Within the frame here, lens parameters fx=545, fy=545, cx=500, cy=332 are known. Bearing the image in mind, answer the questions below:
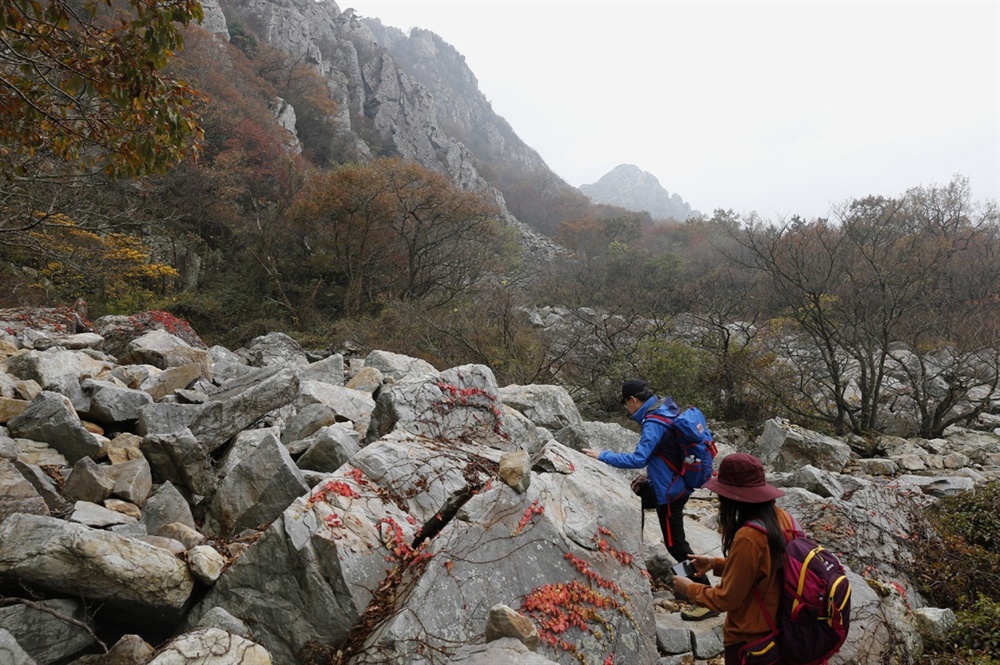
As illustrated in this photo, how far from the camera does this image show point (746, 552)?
232 centimetres

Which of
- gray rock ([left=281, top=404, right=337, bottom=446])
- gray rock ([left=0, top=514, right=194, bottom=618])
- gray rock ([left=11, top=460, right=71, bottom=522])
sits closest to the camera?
gray rock ([left=0, top=514, right=194, bottom=618])

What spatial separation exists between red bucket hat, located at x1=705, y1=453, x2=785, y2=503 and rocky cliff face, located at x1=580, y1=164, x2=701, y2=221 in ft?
400

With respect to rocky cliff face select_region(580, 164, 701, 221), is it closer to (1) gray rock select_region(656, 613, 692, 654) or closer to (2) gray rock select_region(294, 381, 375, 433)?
(2) gray rock select_region(294, 381, 375, 433)

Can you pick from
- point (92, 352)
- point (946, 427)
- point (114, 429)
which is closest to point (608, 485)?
point (114, 429)

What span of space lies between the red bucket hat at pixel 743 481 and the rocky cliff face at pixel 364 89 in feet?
101

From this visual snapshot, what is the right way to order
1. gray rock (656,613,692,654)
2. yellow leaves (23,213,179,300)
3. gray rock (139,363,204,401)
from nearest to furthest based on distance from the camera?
gray rock (656,613,692,654)
gray rock (139,363,204,401)
yellow leaves (23,213,179,300)

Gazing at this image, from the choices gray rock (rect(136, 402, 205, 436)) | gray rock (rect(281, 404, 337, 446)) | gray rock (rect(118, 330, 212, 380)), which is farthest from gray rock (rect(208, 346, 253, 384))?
gray rock (rect(281, 404, 337, 446))

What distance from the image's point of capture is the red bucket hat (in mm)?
2396

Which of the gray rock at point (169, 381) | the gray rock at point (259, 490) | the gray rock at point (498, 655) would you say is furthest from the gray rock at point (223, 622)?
the gray rock at point (169, 381)

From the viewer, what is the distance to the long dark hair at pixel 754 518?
7.58 feet

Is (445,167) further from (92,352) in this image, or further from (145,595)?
(145,595)

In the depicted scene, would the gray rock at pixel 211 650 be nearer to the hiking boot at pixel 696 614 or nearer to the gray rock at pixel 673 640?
the gray rock at pixel 673 640

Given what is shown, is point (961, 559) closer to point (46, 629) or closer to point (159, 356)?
point (46, 629)

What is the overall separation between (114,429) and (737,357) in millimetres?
11386
